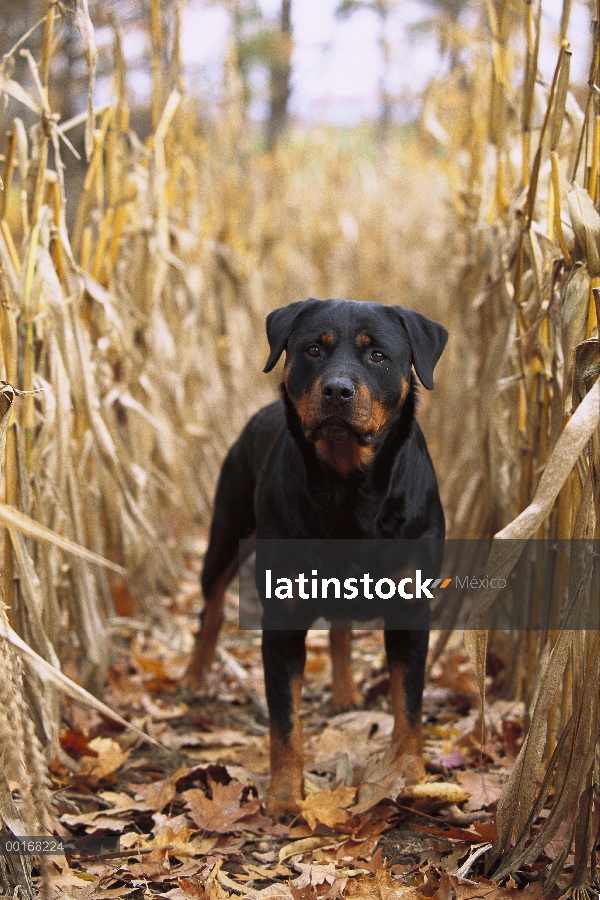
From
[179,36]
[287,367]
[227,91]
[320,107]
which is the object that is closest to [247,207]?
[227,91]

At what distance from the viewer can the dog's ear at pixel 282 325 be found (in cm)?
231

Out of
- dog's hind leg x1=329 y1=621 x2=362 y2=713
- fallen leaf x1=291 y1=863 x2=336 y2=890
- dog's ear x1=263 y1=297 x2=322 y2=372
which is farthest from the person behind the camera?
dog's hind leg x1=329 y1=621 x2=362 y2=713

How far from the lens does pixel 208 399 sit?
446 centimetres

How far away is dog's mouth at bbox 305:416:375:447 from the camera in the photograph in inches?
81.5

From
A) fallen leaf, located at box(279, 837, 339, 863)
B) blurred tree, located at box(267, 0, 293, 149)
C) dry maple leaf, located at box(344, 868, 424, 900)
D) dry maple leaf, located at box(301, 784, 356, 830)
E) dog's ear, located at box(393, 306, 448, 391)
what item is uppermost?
blurred tree, located at box(267, 0, 293, 149)

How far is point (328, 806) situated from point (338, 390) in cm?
111

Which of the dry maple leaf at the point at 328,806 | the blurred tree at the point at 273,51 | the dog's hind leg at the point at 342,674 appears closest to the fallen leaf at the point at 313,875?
the dry maple leaf at the point at 328,806

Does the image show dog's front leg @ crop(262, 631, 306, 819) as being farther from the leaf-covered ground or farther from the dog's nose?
the dog's nose

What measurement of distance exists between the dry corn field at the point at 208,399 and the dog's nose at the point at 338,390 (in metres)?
0.52

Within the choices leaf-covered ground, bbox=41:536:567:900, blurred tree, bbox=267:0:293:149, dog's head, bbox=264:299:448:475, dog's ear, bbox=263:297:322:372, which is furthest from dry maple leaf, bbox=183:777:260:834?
blurred tree, bbox=267:0:293:149

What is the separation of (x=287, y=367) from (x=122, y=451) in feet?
2.78

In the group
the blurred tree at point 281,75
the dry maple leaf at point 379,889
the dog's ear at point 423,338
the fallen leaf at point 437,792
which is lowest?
the fallen leaf at point 437,792

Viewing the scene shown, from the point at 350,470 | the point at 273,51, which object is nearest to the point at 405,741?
the point at 350,470

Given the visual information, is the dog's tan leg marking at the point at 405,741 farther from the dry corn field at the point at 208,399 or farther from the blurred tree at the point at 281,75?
the blurred tree at the point at 281,75
